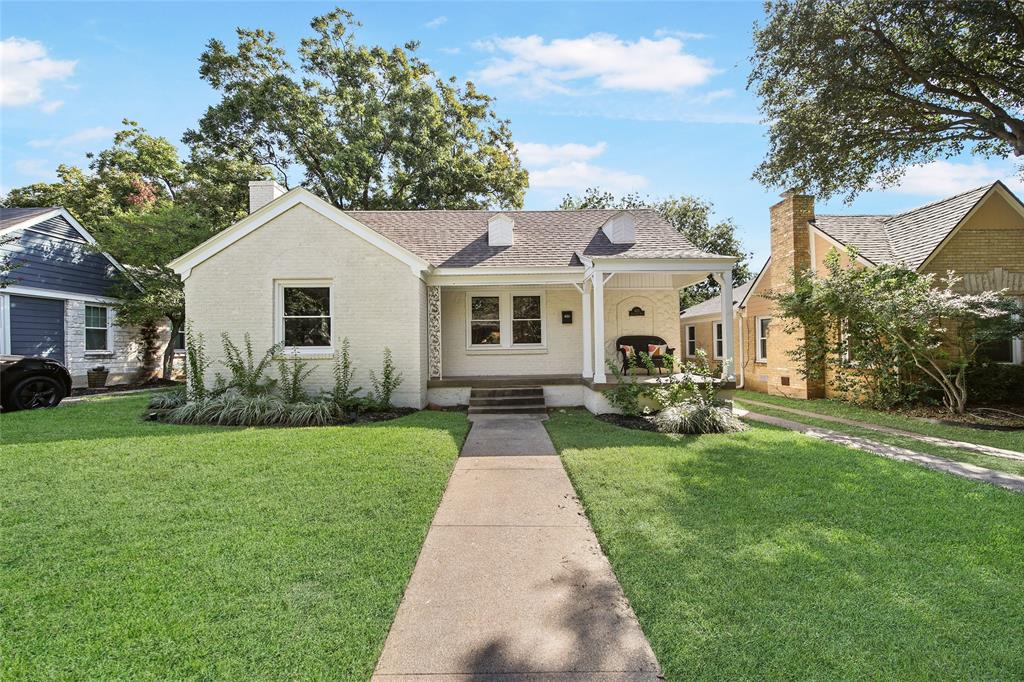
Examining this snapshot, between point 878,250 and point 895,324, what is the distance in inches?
164

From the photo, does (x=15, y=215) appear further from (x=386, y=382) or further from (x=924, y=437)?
(x=924, y=437)

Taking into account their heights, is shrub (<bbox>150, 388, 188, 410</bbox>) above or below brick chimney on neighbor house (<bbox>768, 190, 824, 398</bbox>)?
below

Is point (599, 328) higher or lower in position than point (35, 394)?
higher

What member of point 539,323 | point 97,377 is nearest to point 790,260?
point 539,323

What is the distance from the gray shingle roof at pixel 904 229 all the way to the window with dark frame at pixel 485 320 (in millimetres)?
9629

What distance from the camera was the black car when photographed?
1027cm

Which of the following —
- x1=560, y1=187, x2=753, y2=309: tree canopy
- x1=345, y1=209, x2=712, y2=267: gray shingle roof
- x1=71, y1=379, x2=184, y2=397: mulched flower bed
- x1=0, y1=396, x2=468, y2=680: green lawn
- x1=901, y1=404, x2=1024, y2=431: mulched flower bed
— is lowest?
x1=901, y1=404, x2=1024, y2=431: mulched flower bed

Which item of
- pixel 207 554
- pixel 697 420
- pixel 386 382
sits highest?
pixel 386 382

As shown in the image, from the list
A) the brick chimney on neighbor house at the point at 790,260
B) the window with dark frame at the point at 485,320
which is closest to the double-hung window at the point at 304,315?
the window with dark frame at the point at 485,320

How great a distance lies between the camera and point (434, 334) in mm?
11875

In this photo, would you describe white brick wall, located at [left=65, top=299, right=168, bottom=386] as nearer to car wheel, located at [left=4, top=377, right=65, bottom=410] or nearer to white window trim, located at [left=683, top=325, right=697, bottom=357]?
car wheel, located at [left=4, top=377, right=65, bottom=410]

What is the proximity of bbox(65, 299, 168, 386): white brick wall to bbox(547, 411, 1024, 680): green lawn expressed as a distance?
17.6m

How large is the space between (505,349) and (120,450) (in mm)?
8171

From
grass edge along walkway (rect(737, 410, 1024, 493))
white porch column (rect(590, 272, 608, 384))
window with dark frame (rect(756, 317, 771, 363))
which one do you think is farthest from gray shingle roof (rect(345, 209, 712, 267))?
window with dark frame (rect(756, 317, 771, 363))
